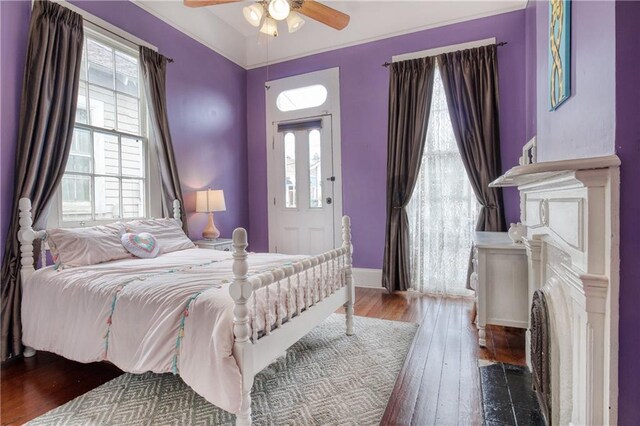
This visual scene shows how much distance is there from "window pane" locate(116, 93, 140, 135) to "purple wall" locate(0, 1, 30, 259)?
793 mm

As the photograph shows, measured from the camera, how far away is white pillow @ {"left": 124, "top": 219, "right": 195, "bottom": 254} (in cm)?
296

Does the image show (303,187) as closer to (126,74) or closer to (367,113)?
(367,113)

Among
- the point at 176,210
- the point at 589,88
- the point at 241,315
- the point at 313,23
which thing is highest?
the point at 313,23

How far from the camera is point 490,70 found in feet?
11.2

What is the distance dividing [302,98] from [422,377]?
3.56 meters

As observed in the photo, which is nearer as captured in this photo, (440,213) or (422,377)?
(422,377)

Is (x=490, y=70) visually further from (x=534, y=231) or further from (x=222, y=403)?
(x=222, y=403)

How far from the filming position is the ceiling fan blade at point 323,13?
7.84ft

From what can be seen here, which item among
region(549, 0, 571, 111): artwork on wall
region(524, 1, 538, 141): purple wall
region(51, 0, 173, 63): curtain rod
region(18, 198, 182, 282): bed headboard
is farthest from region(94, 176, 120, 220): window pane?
region(524, 1, 538, 141): purple wall

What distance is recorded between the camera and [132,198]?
3258 mm

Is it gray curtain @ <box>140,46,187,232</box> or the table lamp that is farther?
the table lamp

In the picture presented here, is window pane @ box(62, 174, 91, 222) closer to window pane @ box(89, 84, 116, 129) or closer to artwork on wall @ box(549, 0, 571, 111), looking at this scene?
window pane @ box(89, 84, 116, 129)

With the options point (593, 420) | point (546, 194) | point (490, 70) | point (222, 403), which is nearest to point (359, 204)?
point (490, 70)

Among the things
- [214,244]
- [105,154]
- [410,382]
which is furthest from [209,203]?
[410,382]
